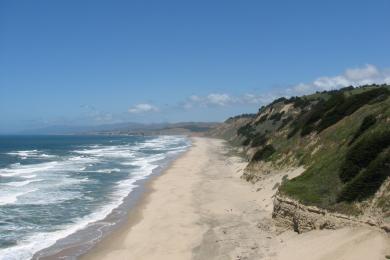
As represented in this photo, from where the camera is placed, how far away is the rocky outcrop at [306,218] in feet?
55.7

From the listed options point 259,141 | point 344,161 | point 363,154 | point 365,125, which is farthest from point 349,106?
point 259,141

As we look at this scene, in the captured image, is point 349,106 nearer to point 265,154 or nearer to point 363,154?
point 265,154

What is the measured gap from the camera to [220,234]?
880 inches

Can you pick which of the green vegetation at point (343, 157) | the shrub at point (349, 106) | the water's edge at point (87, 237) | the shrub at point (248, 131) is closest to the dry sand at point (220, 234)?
the water's edge at point (87, 237)

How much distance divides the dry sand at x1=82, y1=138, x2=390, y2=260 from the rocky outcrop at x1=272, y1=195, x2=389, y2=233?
1.25 feet

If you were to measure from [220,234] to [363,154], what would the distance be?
732 centimetres

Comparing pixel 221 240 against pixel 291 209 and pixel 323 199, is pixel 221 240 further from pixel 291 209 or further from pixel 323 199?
pixel 323 199

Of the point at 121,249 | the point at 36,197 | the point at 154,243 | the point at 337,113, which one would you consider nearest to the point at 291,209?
the point at 154,243

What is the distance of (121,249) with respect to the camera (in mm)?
21422

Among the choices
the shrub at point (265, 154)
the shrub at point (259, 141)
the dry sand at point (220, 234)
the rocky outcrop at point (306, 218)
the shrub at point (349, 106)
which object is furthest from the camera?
the shrub at point (259, 141)

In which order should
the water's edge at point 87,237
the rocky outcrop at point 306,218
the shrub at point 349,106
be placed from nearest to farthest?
the rocky outcrop at point 306,218 → the water's edge at point 87,237 → the shrub at point 349,106

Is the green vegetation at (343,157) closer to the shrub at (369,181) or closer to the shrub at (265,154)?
the shrub at (369,181)

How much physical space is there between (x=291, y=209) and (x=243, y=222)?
418 centimetres

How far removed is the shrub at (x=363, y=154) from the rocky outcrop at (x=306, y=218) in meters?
2.18
